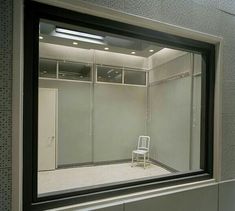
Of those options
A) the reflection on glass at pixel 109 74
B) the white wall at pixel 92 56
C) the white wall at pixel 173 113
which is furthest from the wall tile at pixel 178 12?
the reflection on glass at pixel 109 74

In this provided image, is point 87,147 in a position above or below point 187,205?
below

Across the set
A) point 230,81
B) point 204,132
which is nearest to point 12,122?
point 204,132

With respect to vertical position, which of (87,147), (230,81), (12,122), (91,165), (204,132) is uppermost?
(230,81)

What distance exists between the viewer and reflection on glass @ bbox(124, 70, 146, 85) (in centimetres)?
572

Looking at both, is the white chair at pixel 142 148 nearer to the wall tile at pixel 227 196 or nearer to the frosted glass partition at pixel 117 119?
the frosted glass partition at pixel 117 119

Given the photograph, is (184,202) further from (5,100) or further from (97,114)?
(97,114)

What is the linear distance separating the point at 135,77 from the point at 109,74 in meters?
0.87

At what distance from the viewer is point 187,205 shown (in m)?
1.52

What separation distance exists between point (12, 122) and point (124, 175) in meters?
3.65

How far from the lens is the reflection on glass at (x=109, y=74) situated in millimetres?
5363

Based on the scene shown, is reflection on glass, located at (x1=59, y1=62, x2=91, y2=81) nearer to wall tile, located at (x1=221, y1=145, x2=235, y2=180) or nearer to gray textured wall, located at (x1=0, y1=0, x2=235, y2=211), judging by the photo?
gray textured wall, located at (x1=0, y1=0, x2=235, y2=211)

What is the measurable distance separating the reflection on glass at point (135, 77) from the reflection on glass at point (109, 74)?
211 mm

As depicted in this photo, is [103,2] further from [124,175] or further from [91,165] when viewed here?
[91,165]

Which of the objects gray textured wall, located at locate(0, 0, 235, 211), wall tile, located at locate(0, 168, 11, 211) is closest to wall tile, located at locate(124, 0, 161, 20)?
gray textured wall, located at locate(0, 0, 235, 211)
